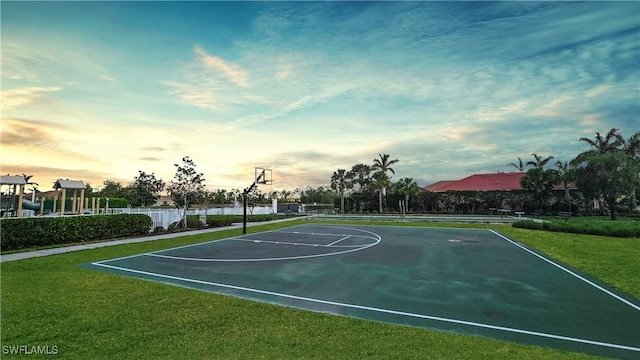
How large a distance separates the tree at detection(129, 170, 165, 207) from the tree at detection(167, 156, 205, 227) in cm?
1258

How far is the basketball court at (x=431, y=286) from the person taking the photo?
477 cm

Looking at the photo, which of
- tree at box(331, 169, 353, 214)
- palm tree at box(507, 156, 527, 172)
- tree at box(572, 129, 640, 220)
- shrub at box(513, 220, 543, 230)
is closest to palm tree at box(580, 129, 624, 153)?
tree at box(572, 129, 640, 220)

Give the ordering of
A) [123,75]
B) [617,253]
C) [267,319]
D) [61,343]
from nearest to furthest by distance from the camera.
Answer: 1. [61,343]
2. [267,319]
3. [617,253]
4. [123,75]

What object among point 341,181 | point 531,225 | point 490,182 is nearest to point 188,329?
point 531,225

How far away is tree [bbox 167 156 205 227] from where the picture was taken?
65.0ft

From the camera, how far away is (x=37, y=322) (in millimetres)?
4578

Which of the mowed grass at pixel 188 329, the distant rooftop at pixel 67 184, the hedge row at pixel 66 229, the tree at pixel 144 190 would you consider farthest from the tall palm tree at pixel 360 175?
the mowed grass at pixel 188 329

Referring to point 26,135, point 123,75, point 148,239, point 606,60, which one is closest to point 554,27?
point 606,60

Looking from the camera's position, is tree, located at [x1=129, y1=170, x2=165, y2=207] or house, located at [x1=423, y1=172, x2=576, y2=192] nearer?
tree, located at [x1=129, y1=170, x2=165, y2=207]

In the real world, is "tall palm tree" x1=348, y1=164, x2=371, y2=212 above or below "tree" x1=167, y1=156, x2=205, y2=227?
above

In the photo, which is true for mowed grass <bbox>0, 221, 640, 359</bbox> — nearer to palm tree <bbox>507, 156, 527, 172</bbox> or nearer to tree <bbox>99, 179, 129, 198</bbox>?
palm tree <bbox>507, 156, 527, 172</bbox>

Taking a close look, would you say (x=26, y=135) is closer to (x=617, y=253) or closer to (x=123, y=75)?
(x=123, y=75)

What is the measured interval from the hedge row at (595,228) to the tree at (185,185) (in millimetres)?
21243

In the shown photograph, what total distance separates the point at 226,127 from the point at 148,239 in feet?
24.3
